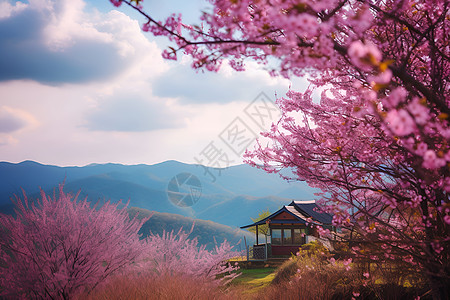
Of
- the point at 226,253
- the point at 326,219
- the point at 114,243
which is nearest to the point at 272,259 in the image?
the point at 326,219

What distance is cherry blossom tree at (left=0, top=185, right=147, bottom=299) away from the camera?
22.1 feet

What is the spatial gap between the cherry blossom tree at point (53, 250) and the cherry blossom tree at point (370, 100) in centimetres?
418

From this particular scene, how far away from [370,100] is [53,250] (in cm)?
728

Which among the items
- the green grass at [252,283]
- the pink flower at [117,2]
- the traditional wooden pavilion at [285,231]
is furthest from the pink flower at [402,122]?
the traditional wooden pavilion at [285,231]

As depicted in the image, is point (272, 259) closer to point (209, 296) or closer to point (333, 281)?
point (333, 281)

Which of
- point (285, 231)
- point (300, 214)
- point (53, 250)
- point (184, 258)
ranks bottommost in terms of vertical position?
point (285, 231)

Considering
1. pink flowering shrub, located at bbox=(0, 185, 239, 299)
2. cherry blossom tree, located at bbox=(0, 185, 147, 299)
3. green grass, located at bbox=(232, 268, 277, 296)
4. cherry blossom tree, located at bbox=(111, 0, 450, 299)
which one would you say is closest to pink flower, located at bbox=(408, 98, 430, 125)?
cherry blossom tree, located at bbox=(111, 0, 450, 299)

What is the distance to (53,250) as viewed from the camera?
7113 mm

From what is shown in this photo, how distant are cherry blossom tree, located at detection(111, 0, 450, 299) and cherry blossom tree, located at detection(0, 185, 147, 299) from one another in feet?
13.7

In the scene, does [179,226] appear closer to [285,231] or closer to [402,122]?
[285,231]

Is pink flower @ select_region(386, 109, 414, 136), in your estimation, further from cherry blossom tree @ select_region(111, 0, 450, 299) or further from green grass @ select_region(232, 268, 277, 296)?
green grass @ select_region(232, 268, 277, 296)

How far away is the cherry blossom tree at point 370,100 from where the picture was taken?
2.03 meters

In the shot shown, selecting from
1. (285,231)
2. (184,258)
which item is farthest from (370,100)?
(285,231)

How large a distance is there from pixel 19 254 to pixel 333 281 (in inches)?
276
